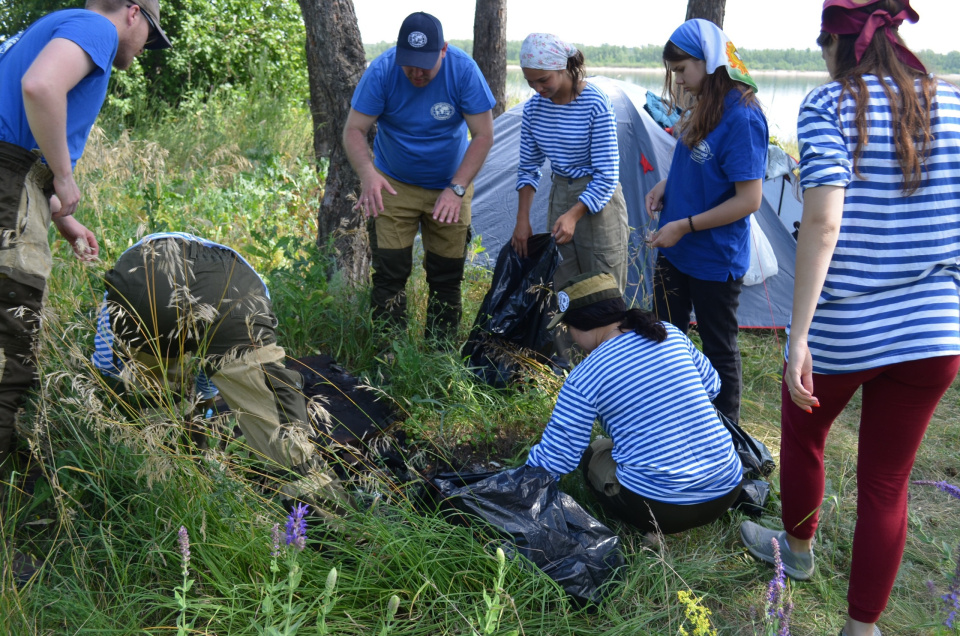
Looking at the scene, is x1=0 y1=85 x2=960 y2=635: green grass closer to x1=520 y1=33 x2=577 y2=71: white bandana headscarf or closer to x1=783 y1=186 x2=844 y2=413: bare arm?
x1=783 y1=186 x2=844 y2=413: bare arm

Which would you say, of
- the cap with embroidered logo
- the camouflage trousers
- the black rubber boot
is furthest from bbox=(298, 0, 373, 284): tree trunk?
the cap with embroidered logo

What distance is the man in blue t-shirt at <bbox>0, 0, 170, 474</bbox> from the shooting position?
2.41 meters

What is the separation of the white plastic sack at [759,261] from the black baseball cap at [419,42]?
2.67 m

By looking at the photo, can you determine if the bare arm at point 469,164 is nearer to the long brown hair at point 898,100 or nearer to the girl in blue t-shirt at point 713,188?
the girl in blue t-shirt at point 713,188

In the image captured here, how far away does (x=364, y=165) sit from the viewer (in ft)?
12.3

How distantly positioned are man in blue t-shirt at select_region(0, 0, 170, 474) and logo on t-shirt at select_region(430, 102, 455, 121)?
144 centimetres

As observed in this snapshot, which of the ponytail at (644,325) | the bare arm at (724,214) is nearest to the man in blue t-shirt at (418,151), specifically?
the bare arm at (724,214)

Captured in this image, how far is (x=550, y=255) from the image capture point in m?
3.69

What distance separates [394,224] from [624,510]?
195 centimetres

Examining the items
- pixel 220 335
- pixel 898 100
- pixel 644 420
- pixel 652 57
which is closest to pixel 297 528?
pixel 220 335

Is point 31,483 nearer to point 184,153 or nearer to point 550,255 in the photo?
point 550,255

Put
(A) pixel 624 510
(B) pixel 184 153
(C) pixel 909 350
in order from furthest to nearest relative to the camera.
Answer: (B) pixel 184 153 → (A) pixel 624 510 → (C) pixel 909 350

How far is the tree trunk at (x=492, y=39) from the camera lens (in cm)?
848

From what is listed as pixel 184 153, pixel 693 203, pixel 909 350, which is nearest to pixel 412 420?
pixel 693 203
